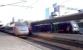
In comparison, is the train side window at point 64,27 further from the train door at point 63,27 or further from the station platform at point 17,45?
the station platform at point 17,45

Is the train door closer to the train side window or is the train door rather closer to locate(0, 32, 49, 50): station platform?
the train side window

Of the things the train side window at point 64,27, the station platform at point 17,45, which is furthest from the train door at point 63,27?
the station platform at point 17,45

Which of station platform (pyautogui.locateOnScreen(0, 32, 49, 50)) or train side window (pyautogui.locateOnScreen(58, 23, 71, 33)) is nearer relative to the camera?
station platform (pyautogui.locateOnScreen(0, 32, 49, 50))

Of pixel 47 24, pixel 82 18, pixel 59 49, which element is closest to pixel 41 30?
pixel 47 24

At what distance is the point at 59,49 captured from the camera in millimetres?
10930

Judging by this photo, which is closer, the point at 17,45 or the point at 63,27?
the point at 17,45

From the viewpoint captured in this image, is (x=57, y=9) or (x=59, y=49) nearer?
(x=59, y=49)

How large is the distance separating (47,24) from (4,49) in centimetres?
1362

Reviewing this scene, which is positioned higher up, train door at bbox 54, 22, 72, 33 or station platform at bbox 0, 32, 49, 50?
train door at bbox 54, 22, 72, 33

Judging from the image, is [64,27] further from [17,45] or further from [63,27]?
[17,45]

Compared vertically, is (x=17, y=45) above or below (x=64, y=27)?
below

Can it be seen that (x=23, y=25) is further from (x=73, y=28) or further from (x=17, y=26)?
(x=73, y=28)

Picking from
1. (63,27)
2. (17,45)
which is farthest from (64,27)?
(17,45)

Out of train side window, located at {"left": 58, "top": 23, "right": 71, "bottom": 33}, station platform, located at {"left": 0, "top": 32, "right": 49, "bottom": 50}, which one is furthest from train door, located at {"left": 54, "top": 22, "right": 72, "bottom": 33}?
station platform, located at {"left": 0, "top": 32, "right": 49, "bottom": 50}
